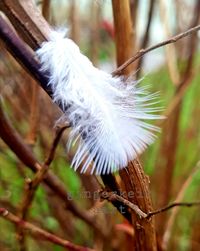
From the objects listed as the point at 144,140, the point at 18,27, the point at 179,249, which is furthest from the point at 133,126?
the point at 179,249

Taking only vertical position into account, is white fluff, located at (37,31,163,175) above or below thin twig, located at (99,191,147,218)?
above

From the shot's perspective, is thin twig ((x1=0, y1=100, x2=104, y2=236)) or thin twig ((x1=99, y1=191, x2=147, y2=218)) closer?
thin twig ((x1=99, y1=191, x2=147, y2=218))

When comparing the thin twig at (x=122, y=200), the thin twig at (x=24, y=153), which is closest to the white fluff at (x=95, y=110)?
the thin twig at (x=122, y=200)

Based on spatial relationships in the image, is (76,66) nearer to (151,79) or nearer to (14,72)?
(14,72)

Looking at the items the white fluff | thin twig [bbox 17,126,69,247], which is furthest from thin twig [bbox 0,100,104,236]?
the white fluff

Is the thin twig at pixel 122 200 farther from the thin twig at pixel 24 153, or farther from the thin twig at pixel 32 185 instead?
the thin twig at pixel 24 153

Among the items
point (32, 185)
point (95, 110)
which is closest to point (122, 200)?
point (95, 110)

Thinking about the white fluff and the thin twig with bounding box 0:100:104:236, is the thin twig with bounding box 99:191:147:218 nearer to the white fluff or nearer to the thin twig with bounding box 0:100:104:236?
the white fluff

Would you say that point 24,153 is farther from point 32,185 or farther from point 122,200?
point 122,200
